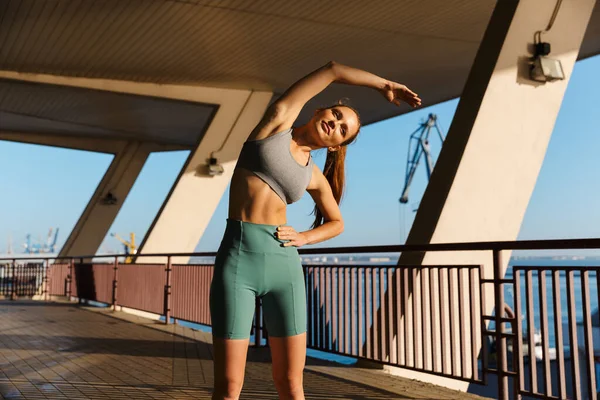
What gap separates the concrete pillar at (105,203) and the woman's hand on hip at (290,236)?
60.0 feet

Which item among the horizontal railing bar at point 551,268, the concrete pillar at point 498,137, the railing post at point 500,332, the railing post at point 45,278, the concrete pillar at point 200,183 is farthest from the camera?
the railing post at point 45,278

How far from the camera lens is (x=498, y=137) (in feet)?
20.2

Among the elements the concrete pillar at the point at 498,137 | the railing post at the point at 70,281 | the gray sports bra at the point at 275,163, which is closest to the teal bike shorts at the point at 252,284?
the gray sports bra at the point at 275,163

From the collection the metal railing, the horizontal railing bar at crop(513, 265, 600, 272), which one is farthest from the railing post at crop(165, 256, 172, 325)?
the horizontal railing bar at crop(513, 265, 600, 272)

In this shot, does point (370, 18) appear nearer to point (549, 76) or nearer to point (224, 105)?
point (549, 76)

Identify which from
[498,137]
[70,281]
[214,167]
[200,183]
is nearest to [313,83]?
[498,137]

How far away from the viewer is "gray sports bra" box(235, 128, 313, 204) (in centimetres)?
195

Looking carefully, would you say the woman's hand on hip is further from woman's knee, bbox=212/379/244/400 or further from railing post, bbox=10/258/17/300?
railing post, bbox=10/258/17/300

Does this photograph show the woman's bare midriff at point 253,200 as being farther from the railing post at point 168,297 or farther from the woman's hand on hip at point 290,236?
the railing post at point 168,297

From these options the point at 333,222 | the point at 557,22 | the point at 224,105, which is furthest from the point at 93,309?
the point at 333,222

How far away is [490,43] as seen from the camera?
250 inches

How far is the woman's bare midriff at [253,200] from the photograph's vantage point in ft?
6.43

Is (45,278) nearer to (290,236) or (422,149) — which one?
(290,236)

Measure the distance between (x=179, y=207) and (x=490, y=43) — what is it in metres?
8.80
